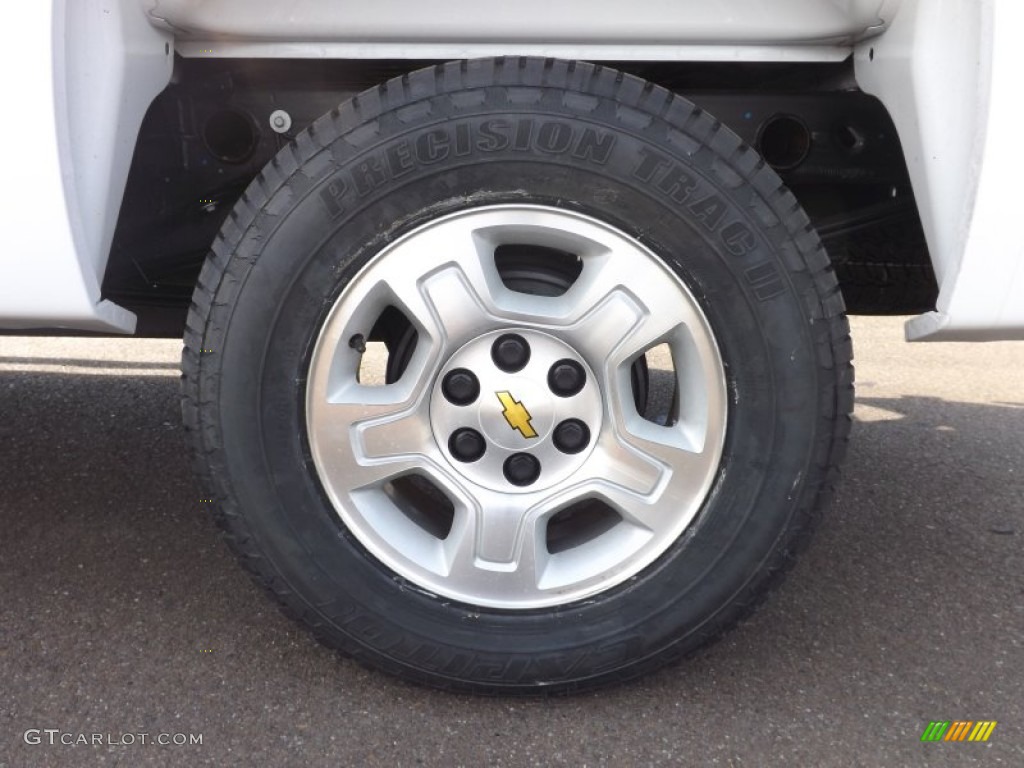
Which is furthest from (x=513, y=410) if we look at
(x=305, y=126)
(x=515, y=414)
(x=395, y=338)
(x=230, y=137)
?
(x=230, y=137)

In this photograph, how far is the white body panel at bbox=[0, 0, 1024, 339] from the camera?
1.42 meters

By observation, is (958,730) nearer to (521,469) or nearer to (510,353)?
(521,469)

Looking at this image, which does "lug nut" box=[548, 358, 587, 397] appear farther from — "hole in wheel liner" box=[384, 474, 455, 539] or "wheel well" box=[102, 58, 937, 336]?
→ "wheel well" box=[102, 58, 937, 336]

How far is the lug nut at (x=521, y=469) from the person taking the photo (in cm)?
163

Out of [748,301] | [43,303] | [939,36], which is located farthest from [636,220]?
[43,303]

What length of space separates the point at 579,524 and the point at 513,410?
0.30 m

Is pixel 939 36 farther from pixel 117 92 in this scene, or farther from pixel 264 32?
pixel 117 92

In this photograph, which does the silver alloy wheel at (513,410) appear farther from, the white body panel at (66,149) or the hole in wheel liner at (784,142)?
the hole in wheel liner at (784,142)

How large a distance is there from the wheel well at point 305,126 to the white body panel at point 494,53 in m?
0.13

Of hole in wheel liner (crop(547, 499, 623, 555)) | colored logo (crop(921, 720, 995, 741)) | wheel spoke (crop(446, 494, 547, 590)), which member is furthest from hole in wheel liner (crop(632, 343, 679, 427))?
colored logo (crop(921, 720, 995, 741))

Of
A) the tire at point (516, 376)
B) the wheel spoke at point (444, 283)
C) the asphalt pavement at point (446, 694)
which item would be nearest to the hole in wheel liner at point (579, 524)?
the tire at point (516, 376)

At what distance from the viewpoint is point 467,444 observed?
63.9 inches

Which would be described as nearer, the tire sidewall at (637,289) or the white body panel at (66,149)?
the white body panel at (66,149)

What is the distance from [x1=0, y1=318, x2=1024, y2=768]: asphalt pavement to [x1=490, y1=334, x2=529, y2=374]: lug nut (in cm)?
58
